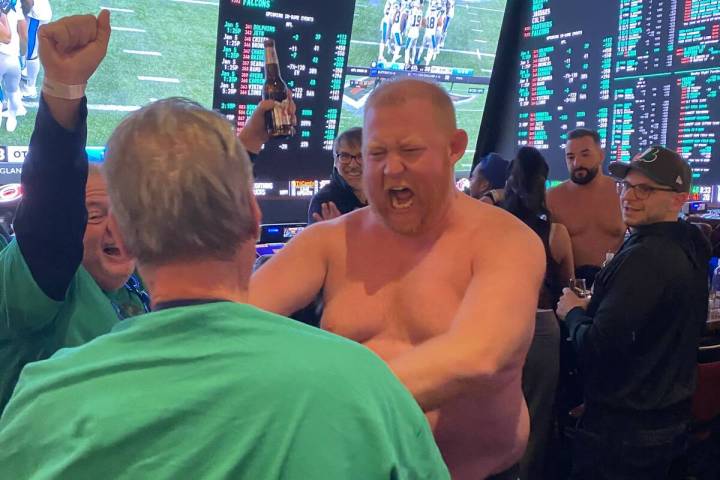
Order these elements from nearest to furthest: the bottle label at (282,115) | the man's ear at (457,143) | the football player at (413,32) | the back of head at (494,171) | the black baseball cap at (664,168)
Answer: the man's ear at (457,143)
the bottle label at (282,115)
the black baseball cap at (664,168)
the back of head at (494,171)
the football player at (413,32)

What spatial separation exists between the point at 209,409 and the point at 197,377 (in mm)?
37

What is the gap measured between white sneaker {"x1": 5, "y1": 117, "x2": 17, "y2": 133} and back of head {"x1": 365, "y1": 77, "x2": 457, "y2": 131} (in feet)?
10.8

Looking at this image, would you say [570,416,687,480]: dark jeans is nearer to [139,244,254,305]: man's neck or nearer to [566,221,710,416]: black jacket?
[566,221,710,416]: black jacket

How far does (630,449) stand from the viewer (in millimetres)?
2686

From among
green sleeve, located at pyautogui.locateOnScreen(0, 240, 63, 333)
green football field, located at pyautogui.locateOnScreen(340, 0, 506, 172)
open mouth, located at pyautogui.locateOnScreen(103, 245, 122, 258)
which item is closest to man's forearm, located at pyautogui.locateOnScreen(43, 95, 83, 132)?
green sleeve, located at pyautogui.locateOnScreen(0, 240, 63, 333)

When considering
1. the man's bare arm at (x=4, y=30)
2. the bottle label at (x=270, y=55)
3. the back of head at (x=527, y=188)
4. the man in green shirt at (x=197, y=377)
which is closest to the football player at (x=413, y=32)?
the back of head at (x=527, y=188)

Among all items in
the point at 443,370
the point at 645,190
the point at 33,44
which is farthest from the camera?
the point at 33,44

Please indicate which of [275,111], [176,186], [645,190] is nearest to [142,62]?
[275,111]

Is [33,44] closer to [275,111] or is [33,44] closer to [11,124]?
[11,124]

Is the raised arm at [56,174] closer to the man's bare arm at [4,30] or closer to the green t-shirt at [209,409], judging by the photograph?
the green t-shirt at [209,409]

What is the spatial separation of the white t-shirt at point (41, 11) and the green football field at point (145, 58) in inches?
2.2

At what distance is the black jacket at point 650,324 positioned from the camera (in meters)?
2.60

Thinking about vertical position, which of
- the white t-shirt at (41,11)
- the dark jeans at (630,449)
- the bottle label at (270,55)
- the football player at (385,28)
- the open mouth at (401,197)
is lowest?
the dark jeans at (630,449)

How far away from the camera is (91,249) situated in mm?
1566
